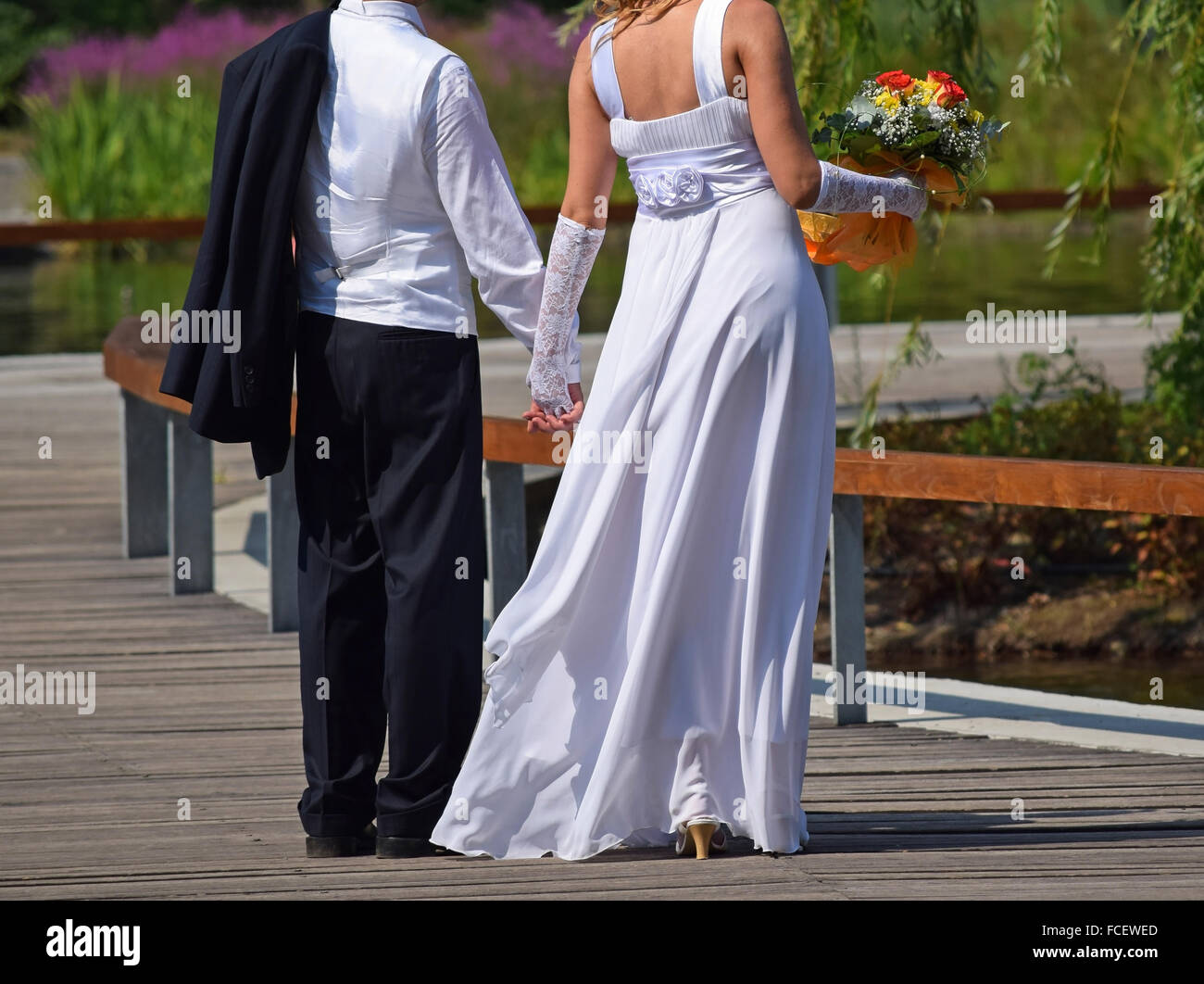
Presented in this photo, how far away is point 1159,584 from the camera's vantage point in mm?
7641

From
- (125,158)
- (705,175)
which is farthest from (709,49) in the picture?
(125,158)

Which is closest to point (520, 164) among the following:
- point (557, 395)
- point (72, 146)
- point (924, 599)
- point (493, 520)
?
point (72, 146)

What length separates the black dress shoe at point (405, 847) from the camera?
389 centimetres

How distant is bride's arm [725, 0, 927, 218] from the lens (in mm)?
3594

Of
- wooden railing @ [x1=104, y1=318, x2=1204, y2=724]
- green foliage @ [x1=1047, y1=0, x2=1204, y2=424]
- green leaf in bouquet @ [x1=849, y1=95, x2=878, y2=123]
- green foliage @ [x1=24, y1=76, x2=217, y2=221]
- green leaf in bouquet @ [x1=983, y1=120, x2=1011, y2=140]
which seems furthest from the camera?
green foliage @ [x1=24, y1=76, x2=217, y2=221]

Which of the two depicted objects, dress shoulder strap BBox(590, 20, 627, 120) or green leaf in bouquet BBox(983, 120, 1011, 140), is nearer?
dress shoulder strap BBox(590, 20, 627, 120)

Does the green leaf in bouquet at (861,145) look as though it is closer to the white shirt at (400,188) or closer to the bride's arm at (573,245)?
the bride's arm at (573,245)

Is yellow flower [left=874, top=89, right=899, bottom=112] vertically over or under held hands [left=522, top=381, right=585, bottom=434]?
over

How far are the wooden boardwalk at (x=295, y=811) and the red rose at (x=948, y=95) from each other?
146 cm

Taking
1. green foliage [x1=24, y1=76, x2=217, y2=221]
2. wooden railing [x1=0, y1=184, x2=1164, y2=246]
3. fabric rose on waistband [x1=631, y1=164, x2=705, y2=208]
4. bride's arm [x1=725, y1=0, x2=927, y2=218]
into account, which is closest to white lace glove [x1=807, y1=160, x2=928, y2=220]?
bride's arm [x1=725, y1=0, x2=927, y2=218]

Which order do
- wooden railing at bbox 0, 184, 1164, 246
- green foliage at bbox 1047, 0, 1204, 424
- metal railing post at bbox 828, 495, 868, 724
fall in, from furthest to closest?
1. wooden railing at bbox 0, 184, 1164, 246
2. green foliage at bbox 1047, 0, 1204, 424
3. metal railing post at bbox 828, 495, 868, 724

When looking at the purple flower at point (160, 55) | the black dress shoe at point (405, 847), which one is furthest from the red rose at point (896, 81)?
the purple flower at point (160, 55)

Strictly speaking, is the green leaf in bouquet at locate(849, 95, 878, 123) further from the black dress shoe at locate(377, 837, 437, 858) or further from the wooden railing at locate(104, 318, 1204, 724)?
the black dress shoe at locate(377, 837, 437, 858)

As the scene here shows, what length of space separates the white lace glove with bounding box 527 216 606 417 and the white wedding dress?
0.33 ft
